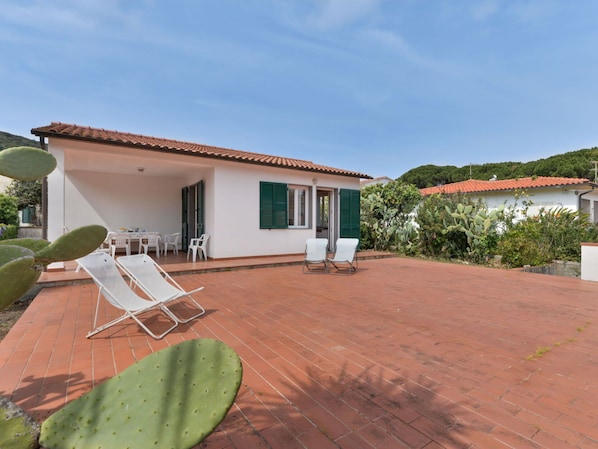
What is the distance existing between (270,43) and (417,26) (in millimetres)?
5096

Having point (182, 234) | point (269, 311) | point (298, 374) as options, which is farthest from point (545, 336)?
point (182, 234)

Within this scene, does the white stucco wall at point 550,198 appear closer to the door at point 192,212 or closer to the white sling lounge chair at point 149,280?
the door at point 192,212

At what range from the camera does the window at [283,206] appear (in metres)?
10.5

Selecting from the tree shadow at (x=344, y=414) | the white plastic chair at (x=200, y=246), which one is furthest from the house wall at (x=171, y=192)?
the tree shadow at (x=344, y=414)

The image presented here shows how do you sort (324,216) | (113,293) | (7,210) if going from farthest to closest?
(7,210) → (324,216) → (113,293)

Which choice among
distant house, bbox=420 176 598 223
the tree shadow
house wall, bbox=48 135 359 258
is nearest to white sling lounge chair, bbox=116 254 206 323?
the tree shadow

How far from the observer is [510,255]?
10.4 meters

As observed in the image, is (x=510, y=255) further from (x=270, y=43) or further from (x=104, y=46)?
(x=104, y=46)

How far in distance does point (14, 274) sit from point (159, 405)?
0.75 meters

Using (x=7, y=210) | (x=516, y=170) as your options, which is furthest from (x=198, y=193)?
(x=516, y=170)

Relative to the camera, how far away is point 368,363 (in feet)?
9.82

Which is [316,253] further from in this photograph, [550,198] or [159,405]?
[550,198]

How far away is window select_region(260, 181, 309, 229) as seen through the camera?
34.5 feet

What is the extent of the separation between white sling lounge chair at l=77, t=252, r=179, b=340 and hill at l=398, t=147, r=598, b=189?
2079cm
